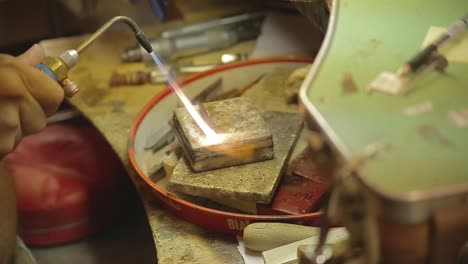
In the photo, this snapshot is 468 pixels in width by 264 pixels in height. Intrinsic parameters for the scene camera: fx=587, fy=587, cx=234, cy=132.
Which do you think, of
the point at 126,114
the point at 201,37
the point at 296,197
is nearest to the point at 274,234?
the point at 296,197

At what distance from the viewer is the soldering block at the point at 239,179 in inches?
31.2

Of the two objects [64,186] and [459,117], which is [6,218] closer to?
[64,186]

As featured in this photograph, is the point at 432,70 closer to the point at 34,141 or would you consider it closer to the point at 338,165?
the point at 338,165

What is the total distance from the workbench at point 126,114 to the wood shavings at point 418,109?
36 cm

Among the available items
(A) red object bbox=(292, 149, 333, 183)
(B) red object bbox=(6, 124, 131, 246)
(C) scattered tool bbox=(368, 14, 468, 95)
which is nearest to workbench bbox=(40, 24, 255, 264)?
(A) red object bbox=(292, 149, 333, 183)

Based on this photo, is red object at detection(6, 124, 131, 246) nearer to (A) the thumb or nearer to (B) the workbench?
(B) the workbench

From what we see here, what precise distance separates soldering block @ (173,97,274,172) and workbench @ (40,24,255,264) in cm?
10

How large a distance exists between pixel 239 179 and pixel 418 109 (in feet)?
1.11

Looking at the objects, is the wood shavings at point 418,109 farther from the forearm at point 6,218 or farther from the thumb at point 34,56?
the forearm at point 6,218

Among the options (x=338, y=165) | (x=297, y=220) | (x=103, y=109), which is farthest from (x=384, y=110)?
(x=103, y=109)

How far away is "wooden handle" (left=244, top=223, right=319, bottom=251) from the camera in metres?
0.76

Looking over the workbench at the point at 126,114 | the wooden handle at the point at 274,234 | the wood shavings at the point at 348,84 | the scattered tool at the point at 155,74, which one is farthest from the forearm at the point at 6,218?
the wood shavings at the point at 348,84

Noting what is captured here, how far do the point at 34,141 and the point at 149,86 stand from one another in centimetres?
42

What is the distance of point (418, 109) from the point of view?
0.52 metres
